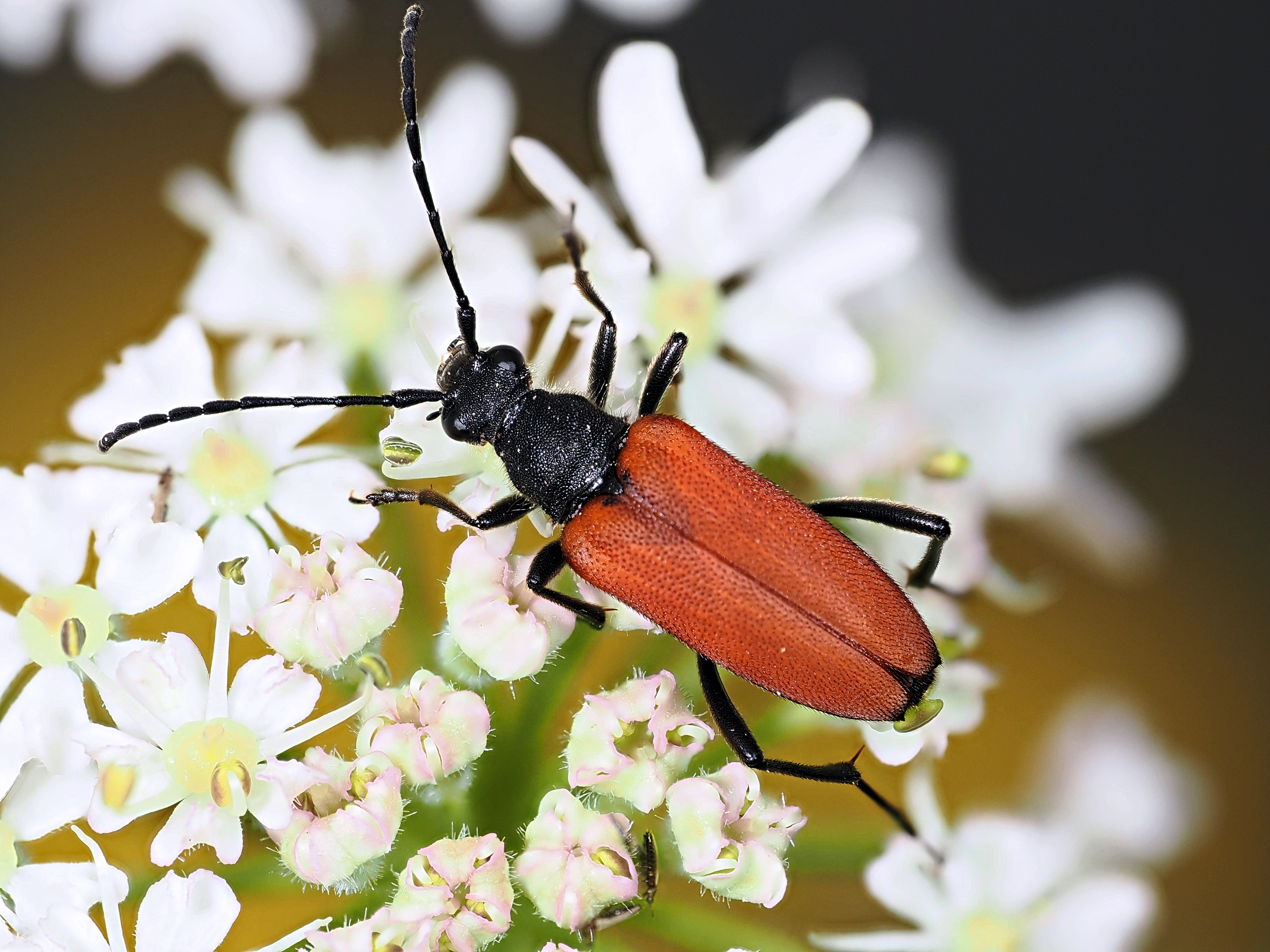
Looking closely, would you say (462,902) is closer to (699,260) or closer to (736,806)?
(736,806)

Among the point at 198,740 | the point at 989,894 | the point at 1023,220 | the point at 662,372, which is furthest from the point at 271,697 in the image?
the point at 1023,220

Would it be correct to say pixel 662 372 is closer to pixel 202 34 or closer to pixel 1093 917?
pixel 1093 917

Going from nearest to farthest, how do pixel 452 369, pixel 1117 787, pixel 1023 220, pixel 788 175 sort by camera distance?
pixel 452 369 → pixel 788 175 → pixel 1117 787 → pixel 1023 220

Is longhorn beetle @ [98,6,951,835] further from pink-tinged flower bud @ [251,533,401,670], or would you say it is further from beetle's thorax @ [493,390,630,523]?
pink-tinged flower bud @ [251,533,401,670]

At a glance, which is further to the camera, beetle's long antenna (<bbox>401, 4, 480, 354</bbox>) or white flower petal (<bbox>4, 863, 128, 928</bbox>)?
beetle's long antenna (<bbox>401, 4, 480, 354</bbox>)

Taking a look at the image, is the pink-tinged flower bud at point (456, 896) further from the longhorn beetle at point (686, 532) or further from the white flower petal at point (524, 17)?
the white flower petal at point (524, 17)

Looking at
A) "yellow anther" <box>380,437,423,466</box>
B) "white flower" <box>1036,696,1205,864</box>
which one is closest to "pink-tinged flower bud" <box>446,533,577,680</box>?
"yellow anther" <box>380,437,423,466</box>
